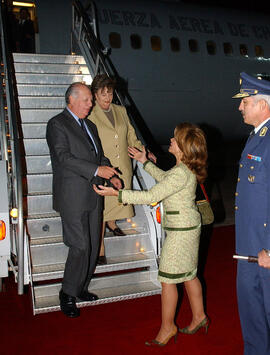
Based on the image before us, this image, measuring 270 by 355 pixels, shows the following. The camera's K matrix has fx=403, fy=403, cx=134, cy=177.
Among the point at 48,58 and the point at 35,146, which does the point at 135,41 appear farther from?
the point at 35,146

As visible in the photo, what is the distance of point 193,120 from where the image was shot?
10.0 metres

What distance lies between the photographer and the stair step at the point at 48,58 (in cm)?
681

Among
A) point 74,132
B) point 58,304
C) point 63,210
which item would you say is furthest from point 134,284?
point 74,132

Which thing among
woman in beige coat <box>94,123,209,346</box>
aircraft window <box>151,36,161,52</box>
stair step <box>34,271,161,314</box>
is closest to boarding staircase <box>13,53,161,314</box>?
stair step <box>34,271,161,314</box>

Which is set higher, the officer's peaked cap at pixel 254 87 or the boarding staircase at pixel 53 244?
the officer's peaked cap at pixel 254 87

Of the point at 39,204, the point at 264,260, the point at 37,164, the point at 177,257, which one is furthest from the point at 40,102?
the point at 264,260

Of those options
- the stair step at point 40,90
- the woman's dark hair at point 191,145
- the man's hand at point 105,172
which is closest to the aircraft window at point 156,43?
the stair step at point 40,90

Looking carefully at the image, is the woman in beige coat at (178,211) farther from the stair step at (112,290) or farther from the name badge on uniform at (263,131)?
the stair step at (112,290)

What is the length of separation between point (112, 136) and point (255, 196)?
6.31 feet

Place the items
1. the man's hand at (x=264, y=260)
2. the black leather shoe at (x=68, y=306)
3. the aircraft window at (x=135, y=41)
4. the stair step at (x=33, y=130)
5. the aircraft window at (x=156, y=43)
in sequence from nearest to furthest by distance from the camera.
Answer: the man's hand at (x=264, y=260) < the black leather shoe at (x=68, y=306) < the stair step at (x=33, y=130) < the aircraft window at (x=135, y=41) < the aircraft window at (x=156, y=43)

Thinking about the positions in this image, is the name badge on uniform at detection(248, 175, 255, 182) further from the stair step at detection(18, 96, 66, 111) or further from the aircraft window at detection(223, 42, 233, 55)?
the aircraft window at detection(223, 42, 233, 55)

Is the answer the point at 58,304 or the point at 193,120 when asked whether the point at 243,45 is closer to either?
the point at 193,120

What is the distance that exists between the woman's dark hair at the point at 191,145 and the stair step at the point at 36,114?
3.14m

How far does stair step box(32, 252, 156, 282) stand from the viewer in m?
3.83
